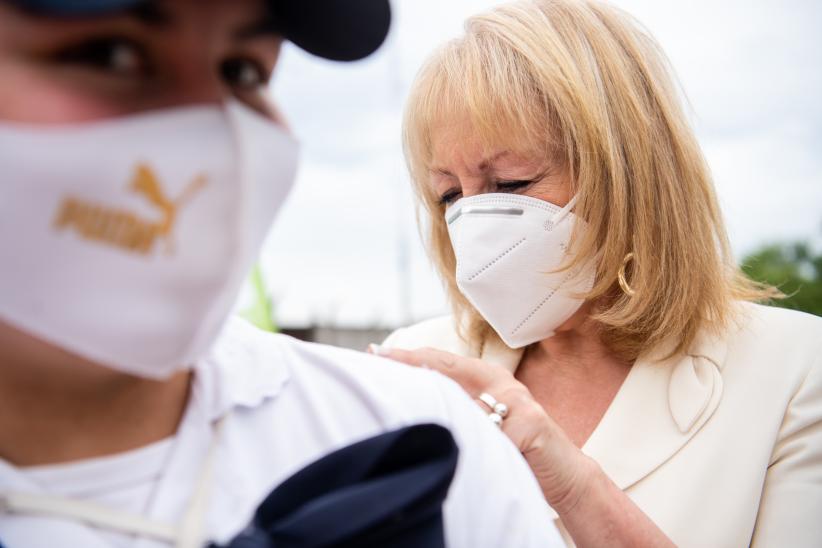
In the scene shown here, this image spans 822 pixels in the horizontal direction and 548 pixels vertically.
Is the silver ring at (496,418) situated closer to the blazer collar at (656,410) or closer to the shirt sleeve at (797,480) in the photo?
the blazer collar at (656,410)

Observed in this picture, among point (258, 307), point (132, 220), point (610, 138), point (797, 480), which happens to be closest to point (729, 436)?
point (797, 480)

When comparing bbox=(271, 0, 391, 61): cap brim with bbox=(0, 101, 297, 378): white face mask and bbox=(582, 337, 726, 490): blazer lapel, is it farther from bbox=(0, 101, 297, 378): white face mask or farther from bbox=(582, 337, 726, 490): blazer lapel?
bbox=(582, 337, 726, 490): blazer lapel

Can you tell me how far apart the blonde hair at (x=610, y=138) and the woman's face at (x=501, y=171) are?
0.03 meters

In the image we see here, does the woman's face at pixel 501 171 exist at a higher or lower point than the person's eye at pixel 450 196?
higher

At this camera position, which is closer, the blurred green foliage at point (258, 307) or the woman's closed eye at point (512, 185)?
the woman's closed eye at point (512, 185)

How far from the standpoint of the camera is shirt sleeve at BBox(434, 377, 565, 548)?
1.46 metres

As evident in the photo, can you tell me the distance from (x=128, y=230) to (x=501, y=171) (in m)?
1.70

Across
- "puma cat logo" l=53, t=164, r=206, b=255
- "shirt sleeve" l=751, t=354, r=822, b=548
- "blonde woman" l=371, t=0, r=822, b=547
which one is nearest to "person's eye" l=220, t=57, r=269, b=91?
"puma cat logo" l=53, t=164, r=206, b=255

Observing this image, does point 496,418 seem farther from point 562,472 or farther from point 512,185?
point 512,185

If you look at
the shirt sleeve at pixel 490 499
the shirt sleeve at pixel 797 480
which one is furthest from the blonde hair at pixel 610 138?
the shirt sleeve at pixel 490 499

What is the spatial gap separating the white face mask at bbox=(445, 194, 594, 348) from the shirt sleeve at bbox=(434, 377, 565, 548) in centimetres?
109

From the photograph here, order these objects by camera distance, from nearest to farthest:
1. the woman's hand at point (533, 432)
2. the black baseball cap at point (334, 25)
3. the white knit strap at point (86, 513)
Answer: the white knit strap at point (86, 513), the black baseball cap at point (334, 25), the woman's hand at point (533, 432)

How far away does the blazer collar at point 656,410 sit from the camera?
256cm

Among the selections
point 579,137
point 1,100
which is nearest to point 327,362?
point 1,100
